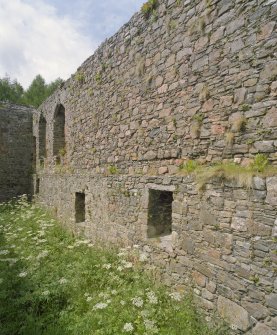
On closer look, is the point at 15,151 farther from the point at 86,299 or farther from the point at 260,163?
the point at 260,163

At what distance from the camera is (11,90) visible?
27594 millimetres

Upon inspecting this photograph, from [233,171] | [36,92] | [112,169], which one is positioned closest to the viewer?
[233,171]

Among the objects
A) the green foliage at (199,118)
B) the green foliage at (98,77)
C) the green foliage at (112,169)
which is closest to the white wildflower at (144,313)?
the green foliage at (199,118)

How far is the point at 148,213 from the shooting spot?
5355mm

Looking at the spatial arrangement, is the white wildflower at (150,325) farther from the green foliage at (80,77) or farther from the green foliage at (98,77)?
the green foliage at (80,77)

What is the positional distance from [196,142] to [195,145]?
5 cm

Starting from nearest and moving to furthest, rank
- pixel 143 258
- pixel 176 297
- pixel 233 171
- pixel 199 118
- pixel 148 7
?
pixel 233 171 → pixel 176 297 → pixel 199 118 → pixel 143 258 → pixel 148 7

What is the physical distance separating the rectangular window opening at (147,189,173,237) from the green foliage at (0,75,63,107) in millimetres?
23970

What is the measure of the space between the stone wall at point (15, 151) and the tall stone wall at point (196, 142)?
8264 mm

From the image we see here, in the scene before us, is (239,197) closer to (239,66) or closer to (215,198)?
(215,198)

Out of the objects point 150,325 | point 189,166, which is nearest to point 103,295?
point 150,325

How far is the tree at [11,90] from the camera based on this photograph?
26.8 meters

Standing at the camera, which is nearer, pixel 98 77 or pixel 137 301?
pixel 137 301

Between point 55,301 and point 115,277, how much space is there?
970 mm
